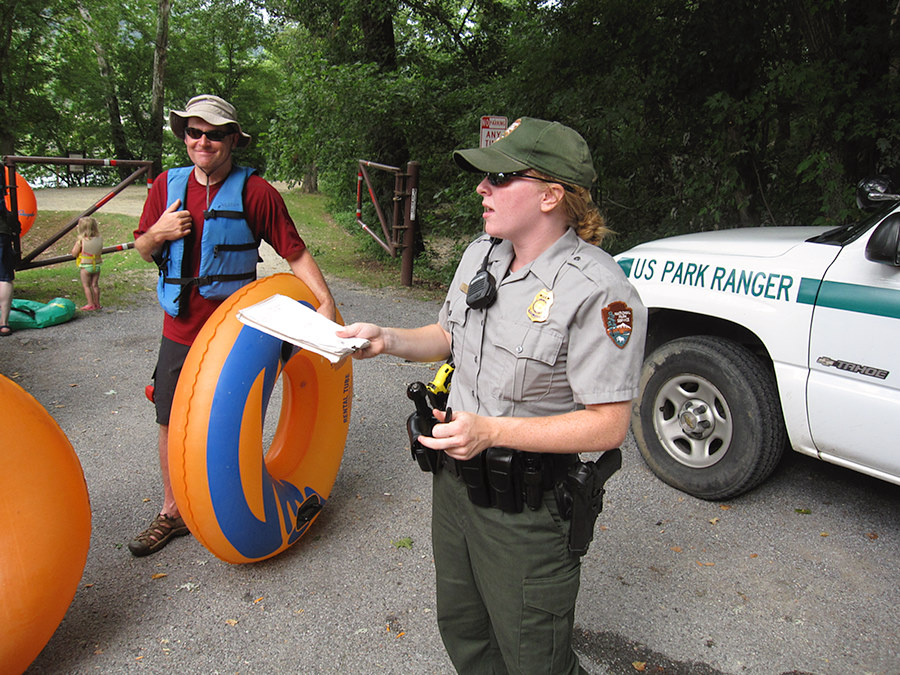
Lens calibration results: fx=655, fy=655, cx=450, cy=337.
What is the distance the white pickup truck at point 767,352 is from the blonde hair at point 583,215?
6.07 feet

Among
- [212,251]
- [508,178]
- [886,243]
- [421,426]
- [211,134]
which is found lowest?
[421,426]

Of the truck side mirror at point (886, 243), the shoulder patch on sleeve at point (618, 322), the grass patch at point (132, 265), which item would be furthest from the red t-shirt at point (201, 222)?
the grass patch at point (132, 265)

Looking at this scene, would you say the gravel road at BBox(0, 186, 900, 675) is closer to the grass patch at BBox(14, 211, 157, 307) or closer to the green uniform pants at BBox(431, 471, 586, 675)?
the green uniform pants at BBox(431, 471, 586, 675)

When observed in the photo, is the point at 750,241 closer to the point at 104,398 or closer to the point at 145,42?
the point at 104,398

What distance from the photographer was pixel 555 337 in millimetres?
1713

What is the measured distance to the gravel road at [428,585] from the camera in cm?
267

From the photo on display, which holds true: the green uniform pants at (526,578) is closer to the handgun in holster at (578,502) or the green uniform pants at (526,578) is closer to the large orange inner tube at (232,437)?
the handgun in holster at (578,502)

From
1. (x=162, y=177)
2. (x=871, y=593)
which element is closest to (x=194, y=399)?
(x=162, y=177)

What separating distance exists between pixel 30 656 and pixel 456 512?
1.70 metres

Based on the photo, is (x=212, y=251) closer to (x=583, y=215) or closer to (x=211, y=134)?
(x=211, y=134)

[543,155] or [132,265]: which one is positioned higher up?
[543,155]

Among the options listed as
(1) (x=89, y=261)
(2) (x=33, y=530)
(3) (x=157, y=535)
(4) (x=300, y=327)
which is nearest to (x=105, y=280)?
(1) (x=89, y=261)

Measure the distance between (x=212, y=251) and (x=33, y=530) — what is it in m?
1.40

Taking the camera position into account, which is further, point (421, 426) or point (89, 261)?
point (89, 261)
